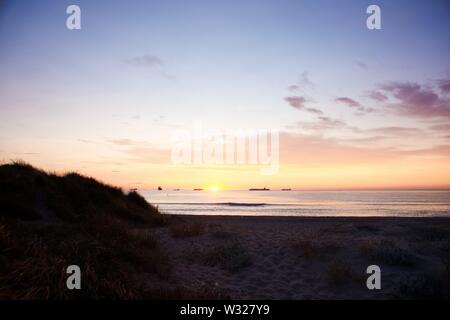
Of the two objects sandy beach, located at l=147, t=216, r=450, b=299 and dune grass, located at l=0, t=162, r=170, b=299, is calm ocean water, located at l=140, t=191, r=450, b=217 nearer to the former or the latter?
sandy beach, located at l=147, t=216, r=450, b=299

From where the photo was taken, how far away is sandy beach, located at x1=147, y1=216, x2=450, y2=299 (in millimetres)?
7844

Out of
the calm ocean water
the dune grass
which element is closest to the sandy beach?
the dune grass

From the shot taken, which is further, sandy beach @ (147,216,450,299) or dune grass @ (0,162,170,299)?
sandy beach @ (147,216,450,299)

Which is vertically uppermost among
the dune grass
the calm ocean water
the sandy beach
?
the dune grass

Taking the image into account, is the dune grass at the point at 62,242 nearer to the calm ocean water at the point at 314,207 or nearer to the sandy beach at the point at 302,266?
the sandy beach at the point at 302,266

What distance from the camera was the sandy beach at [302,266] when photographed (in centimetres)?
784

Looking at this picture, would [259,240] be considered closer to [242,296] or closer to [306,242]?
[306,242]

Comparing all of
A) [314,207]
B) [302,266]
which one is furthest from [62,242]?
[314,207]

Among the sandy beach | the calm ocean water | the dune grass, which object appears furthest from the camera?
the calm ocean water

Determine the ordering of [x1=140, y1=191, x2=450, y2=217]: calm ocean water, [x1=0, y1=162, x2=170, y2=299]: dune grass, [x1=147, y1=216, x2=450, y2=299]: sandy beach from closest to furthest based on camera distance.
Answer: [x1=0, y1=162, x2=170, y2=299]: dune grass, [x1=147, y1=216, x2=450, y2=299]: sandy beach, [x1=140, y1=191, x2=450, y2=217]: calm ocean water

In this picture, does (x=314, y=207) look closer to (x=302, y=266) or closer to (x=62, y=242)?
(x=302, y=266)

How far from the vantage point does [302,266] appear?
32.2 ft
